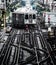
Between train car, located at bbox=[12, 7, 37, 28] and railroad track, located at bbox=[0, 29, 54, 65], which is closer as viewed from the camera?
railroad track, located at bbox=[0, 29, 54, 65]

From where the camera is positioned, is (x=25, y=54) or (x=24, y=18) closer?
(x=25, y=54)

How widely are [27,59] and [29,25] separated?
20.4 m

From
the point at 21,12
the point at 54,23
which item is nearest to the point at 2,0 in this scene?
the point at 21,12

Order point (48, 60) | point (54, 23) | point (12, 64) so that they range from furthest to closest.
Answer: point (54, 23) < point (48, 60) < point (12, 64)

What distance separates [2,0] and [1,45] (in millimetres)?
38414

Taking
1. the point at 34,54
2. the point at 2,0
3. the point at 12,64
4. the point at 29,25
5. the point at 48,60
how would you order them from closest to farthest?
1. the point at 12,64
2. the point at 48,60
3. the point at 34,54
4. the point at 29,25
5. the point at 2,0

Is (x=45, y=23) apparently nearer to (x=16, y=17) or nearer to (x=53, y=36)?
(x=16, y=17)

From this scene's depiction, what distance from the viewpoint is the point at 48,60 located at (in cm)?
1959

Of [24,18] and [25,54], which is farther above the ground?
[25,54]

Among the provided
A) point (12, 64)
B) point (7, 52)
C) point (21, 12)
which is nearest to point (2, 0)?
point (21, 12)

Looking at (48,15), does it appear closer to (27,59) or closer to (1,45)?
(1,45)

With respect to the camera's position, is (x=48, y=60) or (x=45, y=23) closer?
(x=48, y=60)

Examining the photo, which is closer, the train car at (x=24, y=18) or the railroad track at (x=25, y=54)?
the railroad track at (x=25, y=54)

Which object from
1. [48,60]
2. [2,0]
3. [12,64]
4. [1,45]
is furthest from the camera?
[2,0]
